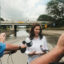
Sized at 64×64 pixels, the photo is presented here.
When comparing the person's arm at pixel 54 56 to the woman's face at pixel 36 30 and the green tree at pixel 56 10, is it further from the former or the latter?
the green tree at pixel 56 10

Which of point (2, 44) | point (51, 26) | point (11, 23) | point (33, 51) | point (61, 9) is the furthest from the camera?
point (61, 9)

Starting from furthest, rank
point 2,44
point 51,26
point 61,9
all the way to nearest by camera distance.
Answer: point 61,9
point 51,26
point 2,44

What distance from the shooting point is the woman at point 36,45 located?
163 inches

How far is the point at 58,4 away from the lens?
107 m

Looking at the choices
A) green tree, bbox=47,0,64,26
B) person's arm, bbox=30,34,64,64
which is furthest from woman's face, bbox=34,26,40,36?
green tree, bbox=47,0,64,26

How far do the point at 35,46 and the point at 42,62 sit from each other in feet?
9.79

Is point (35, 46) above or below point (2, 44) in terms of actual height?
below

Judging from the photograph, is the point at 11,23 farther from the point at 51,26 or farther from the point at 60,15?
the point at 60,15

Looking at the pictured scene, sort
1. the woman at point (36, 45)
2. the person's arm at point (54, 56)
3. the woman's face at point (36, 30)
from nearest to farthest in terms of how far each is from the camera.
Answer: the person's arm at point (54, 56) → the woman at point (36, 45) → the woman's face at point (36, 30)

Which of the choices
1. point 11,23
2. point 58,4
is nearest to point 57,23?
point 58,4

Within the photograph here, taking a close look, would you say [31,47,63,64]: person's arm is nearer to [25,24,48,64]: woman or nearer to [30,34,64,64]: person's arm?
[30,34,64,64]: person's arm

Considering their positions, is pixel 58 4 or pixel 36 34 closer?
pixel 36 34

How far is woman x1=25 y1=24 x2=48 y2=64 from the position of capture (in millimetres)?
4133

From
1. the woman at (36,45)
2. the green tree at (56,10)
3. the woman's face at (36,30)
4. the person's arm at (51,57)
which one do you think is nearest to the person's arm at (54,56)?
the person's arm at (51,57)
